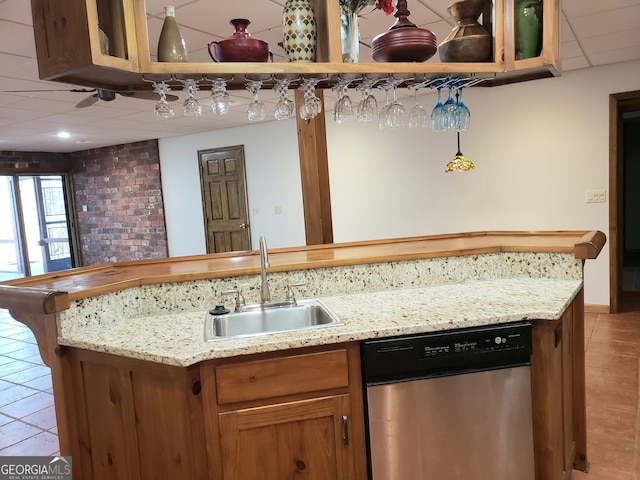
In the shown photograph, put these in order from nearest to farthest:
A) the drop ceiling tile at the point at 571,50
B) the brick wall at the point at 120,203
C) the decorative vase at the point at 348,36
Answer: the decorative vase at the point at 348,36 → the drop ceiling tile at the point at 571,50 → the brick wall at the point at 120,203

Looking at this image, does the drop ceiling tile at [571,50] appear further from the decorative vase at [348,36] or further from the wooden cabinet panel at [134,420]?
the wooden cabinet panel at [134,420]

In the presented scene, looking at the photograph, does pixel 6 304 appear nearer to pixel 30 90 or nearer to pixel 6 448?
pixel 6 448

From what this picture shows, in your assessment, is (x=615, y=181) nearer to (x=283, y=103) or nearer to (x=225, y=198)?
(x=283, y=103)

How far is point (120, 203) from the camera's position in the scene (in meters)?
7.71

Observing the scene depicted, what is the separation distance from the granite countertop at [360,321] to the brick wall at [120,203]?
19.3 ft

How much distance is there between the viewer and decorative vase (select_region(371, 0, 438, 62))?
71.0 inches

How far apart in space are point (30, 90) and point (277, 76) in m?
3.11

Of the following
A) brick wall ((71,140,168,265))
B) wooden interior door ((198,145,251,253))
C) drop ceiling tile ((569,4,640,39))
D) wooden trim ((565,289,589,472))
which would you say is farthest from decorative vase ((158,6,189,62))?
brick wall ((71,140,168,265))

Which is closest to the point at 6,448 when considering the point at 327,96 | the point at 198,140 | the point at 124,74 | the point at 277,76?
the point at 124,74

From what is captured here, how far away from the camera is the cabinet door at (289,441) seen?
1475 millimetres

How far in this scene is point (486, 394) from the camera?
5.21 ft

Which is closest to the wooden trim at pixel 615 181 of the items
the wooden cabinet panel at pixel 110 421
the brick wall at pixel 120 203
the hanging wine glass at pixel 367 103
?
the hanging wine glass at pixel 367 103

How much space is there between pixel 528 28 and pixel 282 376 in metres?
1.64

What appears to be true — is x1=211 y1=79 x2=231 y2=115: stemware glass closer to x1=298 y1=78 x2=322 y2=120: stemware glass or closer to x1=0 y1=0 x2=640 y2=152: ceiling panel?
x1=298 y1=78 x2=322 y2=120: stemware glass
